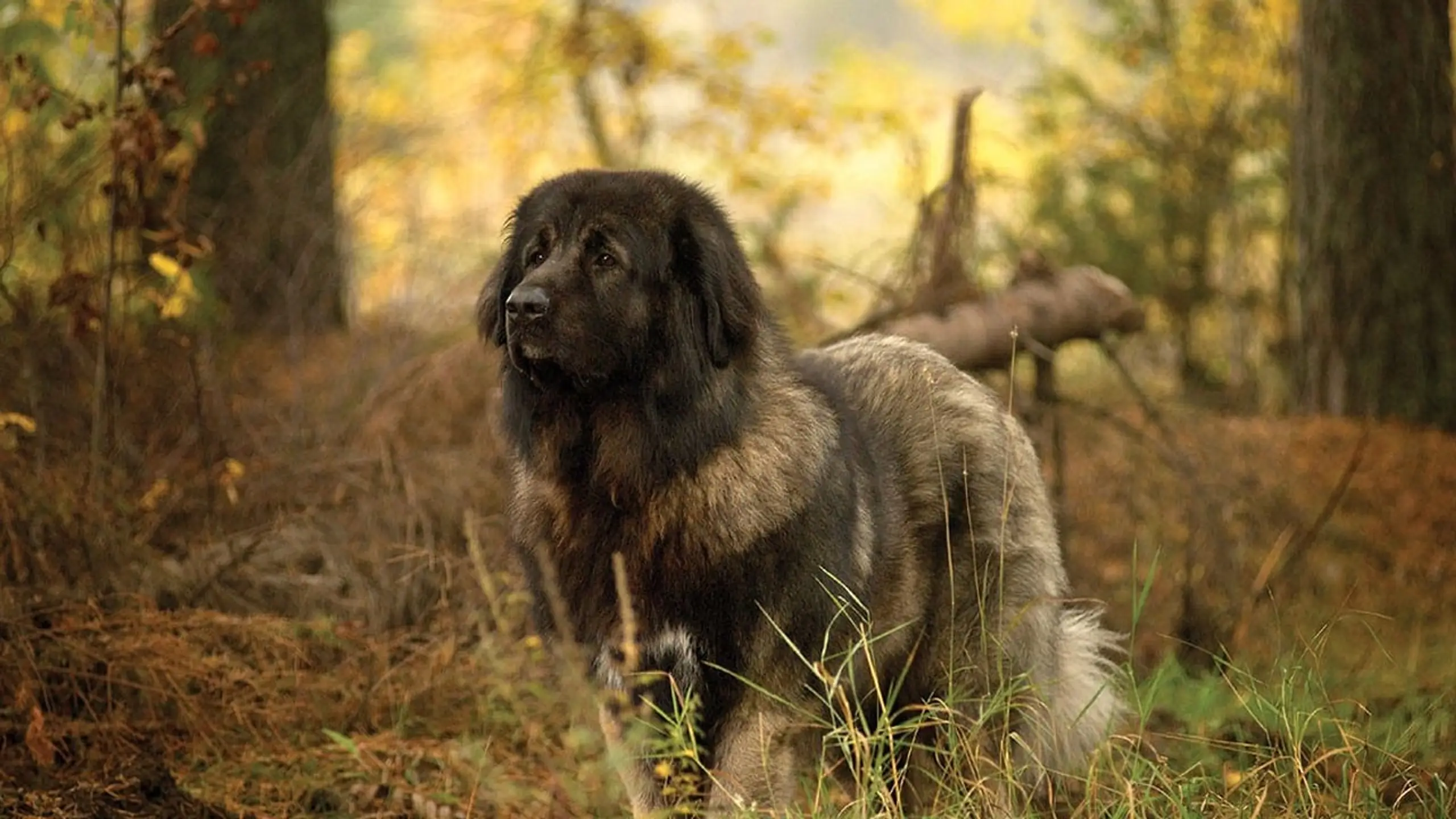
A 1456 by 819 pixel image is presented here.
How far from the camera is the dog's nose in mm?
4309

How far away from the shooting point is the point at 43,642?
5117mm

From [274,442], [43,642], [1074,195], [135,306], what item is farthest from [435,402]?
[1074,195]

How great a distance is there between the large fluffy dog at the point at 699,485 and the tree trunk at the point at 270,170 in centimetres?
359

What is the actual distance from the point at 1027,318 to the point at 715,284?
3.26 m

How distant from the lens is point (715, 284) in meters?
4.56

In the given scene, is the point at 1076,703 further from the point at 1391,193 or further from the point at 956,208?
the point at 1391,193

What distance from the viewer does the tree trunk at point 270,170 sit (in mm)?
8516

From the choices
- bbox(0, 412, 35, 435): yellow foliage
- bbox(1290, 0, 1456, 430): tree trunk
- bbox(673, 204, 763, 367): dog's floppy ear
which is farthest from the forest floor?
bbox(1290, 0, 1456, 430): tree trunk

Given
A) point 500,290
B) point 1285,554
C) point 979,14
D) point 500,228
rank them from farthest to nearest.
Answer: point 979,14 < point 1285,554 < point 500,228 < point 500,290

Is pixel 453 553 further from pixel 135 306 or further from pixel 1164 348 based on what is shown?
pixel 1164 348

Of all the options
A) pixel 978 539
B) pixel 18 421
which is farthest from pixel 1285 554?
pixel 18 421

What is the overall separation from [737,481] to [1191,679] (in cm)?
333

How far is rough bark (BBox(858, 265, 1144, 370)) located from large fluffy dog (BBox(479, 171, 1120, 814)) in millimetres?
2417

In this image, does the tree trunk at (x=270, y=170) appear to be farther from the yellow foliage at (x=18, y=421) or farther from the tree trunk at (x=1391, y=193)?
the tree trunk at (x=1391, y=193)
